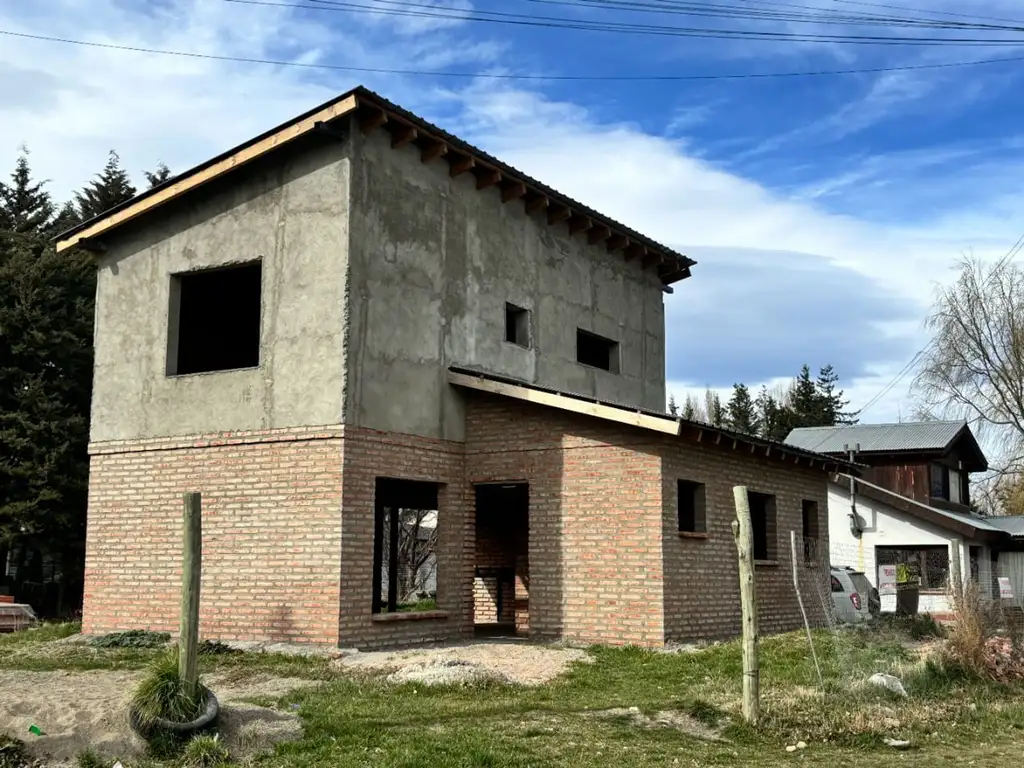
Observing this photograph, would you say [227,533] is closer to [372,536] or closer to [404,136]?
[372,536]

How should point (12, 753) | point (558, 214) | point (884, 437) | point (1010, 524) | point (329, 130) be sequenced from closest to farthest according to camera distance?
point (12, 753), point (329, 130), point (558, 214), point (1010, 524), point (884, 437)

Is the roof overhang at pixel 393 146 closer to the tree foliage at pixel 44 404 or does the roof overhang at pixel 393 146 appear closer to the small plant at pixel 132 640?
the small plant at pixel 132 640

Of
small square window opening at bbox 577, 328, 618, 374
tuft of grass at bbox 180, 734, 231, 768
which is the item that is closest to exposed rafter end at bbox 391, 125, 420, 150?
small square window opening at bbox 577, 328, 618, 374

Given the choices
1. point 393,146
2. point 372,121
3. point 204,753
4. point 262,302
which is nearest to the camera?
point 204,753

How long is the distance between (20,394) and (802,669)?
2249 cm

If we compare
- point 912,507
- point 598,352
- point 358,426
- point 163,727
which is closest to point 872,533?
point 912,507

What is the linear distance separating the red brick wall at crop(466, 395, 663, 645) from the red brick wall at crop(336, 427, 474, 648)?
67 centimetres

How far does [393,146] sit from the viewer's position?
1614 centimetres

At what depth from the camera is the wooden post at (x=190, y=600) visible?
8.63 meters

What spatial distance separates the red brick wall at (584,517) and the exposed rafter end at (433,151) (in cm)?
402

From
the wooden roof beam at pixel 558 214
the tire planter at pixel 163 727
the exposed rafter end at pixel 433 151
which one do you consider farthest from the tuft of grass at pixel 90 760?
the wooden roof beam at pixel 558 214

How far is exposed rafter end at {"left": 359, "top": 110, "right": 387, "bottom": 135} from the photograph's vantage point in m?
15.3

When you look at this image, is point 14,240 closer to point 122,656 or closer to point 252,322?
point 252,322

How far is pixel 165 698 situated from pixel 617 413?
8230 mm
